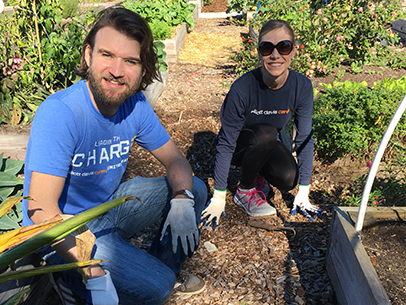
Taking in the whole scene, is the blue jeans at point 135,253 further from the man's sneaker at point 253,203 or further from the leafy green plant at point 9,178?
the leafy green plant at point 9,178

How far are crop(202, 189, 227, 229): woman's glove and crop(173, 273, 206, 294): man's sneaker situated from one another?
19.5 inches

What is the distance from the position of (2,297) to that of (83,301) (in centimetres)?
47

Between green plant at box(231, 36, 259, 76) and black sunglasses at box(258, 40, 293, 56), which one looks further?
green plant at box(231, 36, 259, 76)

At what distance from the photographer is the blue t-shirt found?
1499mm

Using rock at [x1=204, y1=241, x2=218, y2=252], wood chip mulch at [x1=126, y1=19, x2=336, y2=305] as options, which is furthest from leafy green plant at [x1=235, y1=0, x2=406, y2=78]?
rock at [x1=204, y1=241, x2=218, y2=252]

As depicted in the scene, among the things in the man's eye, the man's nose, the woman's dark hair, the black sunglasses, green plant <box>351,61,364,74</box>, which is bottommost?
green plant <box>351,61,364,74</box>

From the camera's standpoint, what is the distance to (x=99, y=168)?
1783mm

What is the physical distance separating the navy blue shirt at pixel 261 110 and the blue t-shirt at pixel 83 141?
1.84 ft

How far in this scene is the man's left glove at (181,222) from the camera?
187 cm

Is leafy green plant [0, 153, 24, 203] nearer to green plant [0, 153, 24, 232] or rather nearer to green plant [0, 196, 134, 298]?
green plant [0, 153, 24, 232]

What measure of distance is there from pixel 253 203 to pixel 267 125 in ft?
1.97

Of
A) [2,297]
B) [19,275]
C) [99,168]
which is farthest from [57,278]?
[19,275]

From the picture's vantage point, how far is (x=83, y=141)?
5.46 feet

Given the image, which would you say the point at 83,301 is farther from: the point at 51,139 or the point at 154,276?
the point at 51,139
